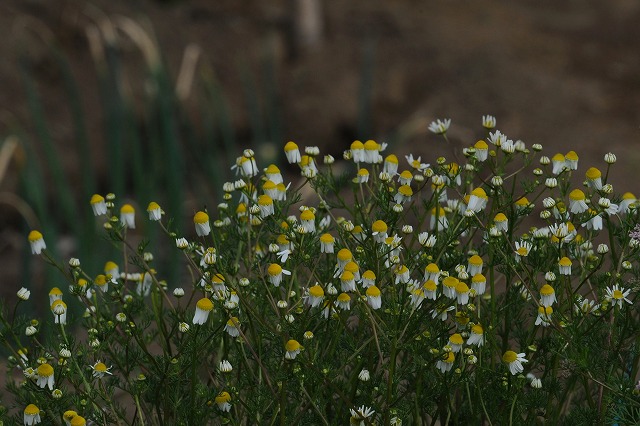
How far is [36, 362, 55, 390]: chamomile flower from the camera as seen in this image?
5.90 feet

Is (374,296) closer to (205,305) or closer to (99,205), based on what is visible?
(205,305)

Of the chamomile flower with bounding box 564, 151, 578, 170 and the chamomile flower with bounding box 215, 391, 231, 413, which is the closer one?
the chamomile flower with bounding box 215, 391, 231, 413

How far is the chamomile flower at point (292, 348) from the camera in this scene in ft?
5.66

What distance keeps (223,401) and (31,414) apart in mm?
352

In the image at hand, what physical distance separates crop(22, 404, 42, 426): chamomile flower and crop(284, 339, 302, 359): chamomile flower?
0.48 m

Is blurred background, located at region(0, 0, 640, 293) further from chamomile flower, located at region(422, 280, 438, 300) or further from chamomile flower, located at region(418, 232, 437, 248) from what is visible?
chamomile flower, located at region(422, 280, 438, 300)

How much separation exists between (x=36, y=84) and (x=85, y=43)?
1.91 feet

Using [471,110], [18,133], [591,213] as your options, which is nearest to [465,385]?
[591,213]

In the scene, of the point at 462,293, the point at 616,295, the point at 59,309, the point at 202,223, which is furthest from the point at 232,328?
the point at 616,295

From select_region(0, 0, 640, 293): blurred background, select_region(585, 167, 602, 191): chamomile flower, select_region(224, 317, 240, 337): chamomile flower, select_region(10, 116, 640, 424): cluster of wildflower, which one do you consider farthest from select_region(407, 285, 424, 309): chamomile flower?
select_region(0, 0, 640, 293): blurred background

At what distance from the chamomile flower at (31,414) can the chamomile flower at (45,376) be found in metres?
0.04

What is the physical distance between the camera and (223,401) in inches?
74.0

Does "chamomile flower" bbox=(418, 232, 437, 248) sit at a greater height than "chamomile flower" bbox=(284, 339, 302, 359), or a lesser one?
greater

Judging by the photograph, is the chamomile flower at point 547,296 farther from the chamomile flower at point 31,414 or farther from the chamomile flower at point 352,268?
the chamomile flower at point 31,414
